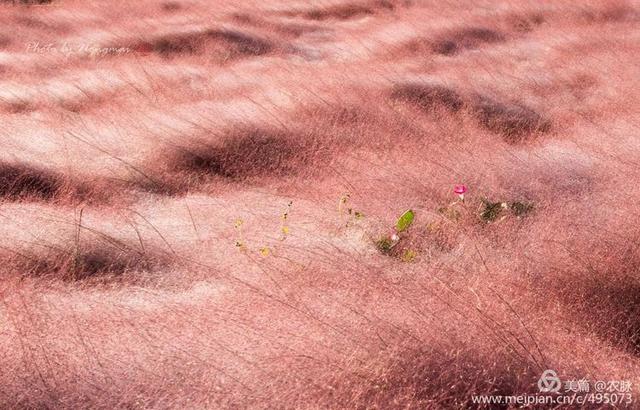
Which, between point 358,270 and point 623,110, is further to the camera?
point 623,110

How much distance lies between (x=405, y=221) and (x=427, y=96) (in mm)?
2639

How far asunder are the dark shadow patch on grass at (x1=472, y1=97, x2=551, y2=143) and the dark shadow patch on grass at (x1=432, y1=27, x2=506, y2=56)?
1.89 meters

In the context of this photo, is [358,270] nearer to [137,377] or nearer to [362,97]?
[137,377]

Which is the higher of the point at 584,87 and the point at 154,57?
the point at 154,57

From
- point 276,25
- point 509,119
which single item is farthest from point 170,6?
point 509,119

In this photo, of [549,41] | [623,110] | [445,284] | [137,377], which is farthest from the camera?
[549,41]

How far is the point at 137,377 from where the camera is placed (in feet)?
8.20

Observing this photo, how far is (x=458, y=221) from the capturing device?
3.95m

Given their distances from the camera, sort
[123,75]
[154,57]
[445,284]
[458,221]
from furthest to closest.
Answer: [154,57]
[123,75]
[458,221]
[445,284]

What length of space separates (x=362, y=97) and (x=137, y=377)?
13.1ft

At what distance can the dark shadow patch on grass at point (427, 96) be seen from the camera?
5844 millimetres

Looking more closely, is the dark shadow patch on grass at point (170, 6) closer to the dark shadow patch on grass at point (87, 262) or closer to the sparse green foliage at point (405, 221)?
the dark shadow patch on grass at point (87, 262)

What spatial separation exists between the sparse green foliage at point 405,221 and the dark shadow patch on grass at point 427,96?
7.49 feet

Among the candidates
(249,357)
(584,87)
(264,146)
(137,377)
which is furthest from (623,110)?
(137,377)
